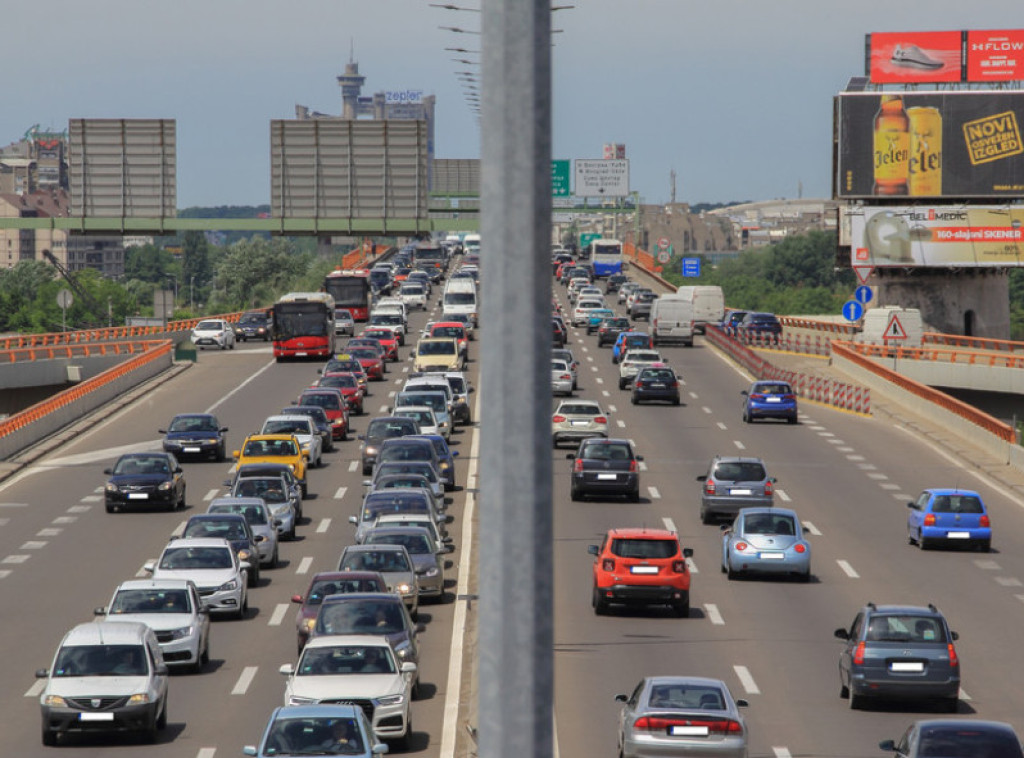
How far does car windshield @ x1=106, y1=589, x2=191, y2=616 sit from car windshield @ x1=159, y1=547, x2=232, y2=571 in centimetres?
400

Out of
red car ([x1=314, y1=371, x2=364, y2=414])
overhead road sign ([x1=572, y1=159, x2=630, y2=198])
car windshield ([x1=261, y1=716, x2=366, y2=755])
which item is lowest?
car windshield ([x1=261, y1=716, x2=366, y2=755])

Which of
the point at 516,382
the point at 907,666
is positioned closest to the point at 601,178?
the point at 907,666

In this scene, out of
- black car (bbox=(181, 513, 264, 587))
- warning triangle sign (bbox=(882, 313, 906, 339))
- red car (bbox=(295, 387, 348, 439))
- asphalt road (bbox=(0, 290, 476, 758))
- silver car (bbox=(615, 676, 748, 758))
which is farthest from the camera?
warning triangle sign (bbox=(882, 313, 906, 339))

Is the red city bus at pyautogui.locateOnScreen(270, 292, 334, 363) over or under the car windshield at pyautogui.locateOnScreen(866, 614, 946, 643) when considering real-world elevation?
over

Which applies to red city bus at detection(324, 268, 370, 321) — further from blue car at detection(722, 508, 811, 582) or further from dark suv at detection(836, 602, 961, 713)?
dark suv at detection(836, 602, 961, 713)

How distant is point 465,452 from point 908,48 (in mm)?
53607

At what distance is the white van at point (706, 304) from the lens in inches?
3767

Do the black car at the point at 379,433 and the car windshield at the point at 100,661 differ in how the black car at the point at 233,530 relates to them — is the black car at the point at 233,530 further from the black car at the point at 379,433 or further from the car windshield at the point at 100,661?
the black car at the point at 379,433

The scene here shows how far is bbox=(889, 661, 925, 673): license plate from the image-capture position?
2366cm

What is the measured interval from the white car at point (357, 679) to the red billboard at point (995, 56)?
83.6 meters

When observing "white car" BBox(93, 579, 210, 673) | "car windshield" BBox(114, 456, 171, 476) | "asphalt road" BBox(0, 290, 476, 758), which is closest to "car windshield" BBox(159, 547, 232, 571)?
"asphalt road" BBox(0, 290, 476, 758)

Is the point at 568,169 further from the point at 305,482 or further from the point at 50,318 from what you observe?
the point at 305,482

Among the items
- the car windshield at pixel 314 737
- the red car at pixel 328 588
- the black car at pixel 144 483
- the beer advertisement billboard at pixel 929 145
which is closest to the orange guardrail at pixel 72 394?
the black car at pixel 144 483

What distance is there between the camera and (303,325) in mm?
78562
